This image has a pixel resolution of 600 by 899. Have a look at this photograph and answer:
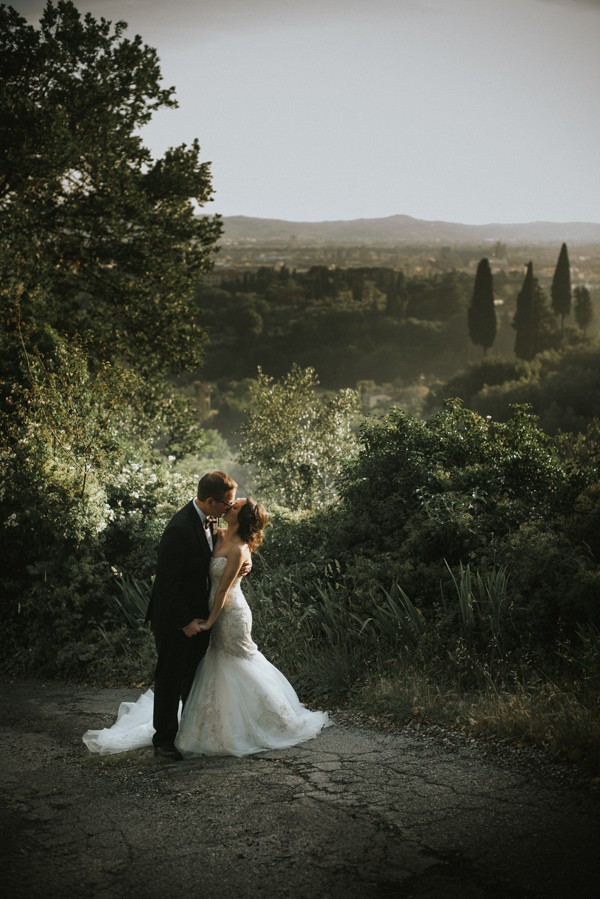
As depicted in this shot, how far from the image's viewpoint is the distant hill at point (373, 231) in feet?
257

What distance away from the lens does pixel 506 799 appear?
530 centimetres

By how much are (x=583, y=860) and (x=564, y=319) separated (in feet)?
203

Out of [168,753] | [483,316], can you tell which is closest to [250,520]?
[168,753]

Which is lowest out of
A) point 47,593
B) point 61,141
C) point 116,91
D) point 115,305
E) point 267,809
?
point 47,593

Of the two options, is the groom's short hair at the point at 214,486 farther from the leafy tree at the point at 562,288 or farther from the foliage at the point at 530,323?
the leafy tree at the point at 562,288

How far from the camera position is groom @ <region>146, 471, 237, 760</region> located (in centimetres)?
668

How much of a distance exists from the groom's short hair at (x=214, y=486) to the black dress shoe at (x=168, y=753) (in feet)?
6.22

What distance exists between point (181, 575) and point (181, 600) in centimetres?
19

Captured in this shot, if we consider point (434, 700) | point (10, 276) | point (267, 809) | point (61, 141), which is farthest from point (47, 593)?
point (61, 141)

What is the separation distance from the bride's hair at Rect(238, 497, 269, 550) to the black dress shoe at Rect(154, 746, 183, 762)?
1633 mm

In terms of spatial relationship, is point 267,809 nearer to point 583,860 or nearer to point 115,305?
point 583,860

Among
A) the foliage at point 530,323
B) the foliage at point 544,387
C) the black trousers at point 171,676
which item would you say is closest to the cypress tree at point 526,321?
the foliage at point 530,323

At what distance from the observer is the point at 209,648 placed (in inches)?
274

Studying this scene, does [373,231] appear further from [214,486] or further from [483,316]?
[214,486]
